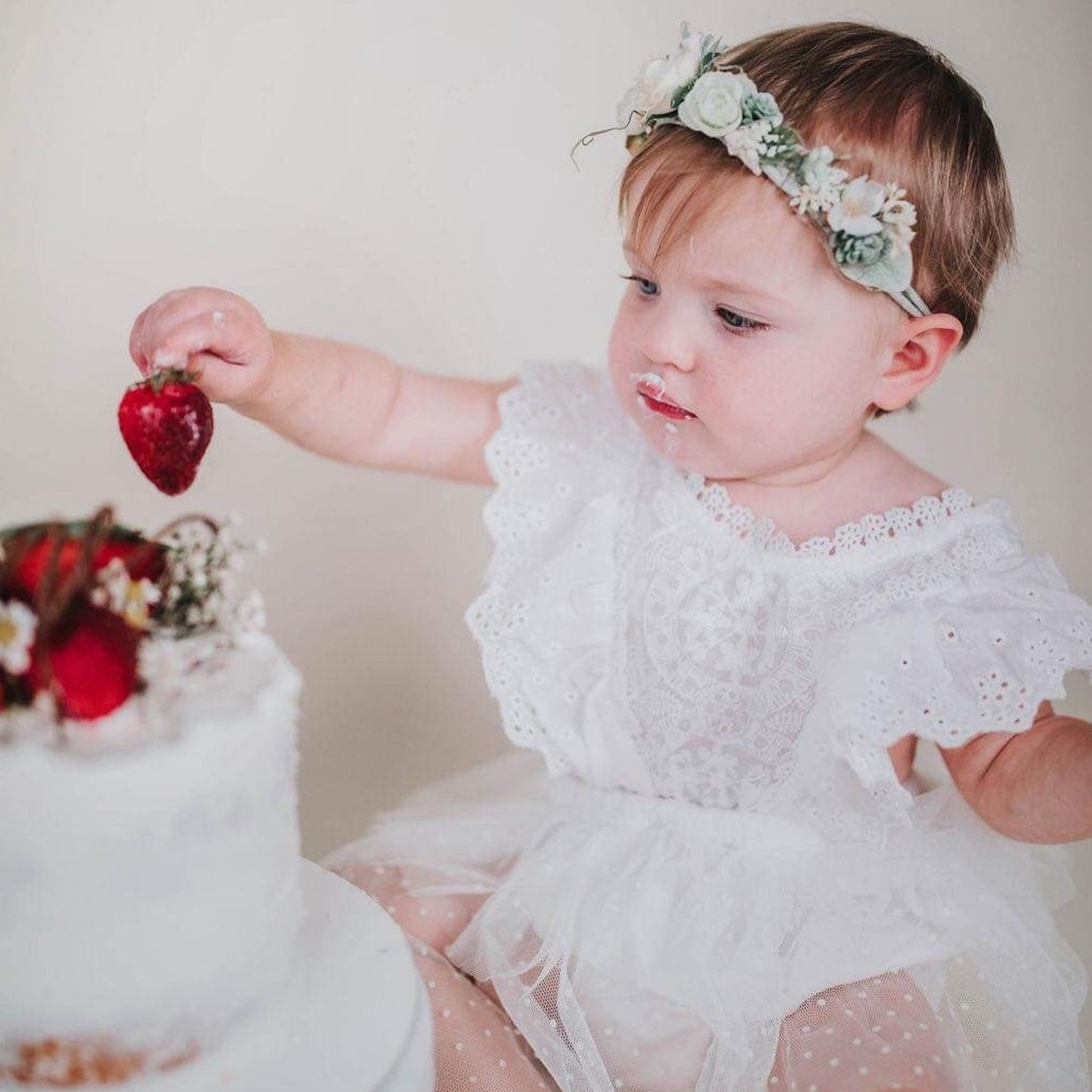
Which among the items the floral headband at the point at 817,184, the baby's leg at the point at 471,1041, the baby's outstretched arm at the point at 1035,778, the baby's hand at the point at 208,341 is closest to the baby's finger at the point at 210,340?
the baby's hand at the point at 208,341

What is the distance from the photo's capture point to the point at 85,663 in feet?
1.82

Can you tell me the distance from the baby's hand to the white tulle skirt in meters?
0.42

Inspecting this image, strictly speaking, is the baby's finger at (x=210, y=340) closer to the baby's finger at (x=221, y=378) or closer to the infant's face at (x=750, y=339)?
the baby's finger at (x=221, y=378)

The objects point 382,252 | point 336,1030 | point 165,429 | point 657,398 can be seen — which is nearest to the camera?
point 336,1030

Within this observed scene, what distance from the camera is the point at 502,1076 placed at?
0.89 m

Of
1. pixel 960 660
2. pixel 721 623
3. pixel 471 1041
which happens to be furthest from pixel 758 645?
pixel 471 1041

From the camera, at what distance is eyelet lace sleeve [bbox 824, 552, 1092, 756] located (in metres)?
0.91

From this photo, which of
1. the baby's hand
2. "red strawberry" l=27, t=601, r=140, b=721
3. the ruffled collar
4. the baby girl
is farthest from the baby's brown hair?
"red strawberry" l=27, t=601, r=140, b=721

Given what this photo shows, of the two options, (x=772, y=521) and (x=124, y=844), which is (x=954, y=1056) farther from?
(x=124, y=844)

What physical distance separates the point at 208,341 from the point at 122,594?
38 cm

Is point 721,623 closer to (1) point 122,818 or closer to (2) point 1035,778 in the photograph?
(2) point 1035,778

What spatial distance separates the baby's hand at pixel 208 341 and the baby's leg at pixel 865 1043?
617 millimetres

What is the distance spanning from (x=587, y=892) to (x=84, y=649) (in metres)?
0.54

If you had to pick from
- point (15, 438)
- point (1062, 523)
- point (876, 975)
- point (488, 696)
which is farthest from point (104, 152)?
point (1062, 523)
